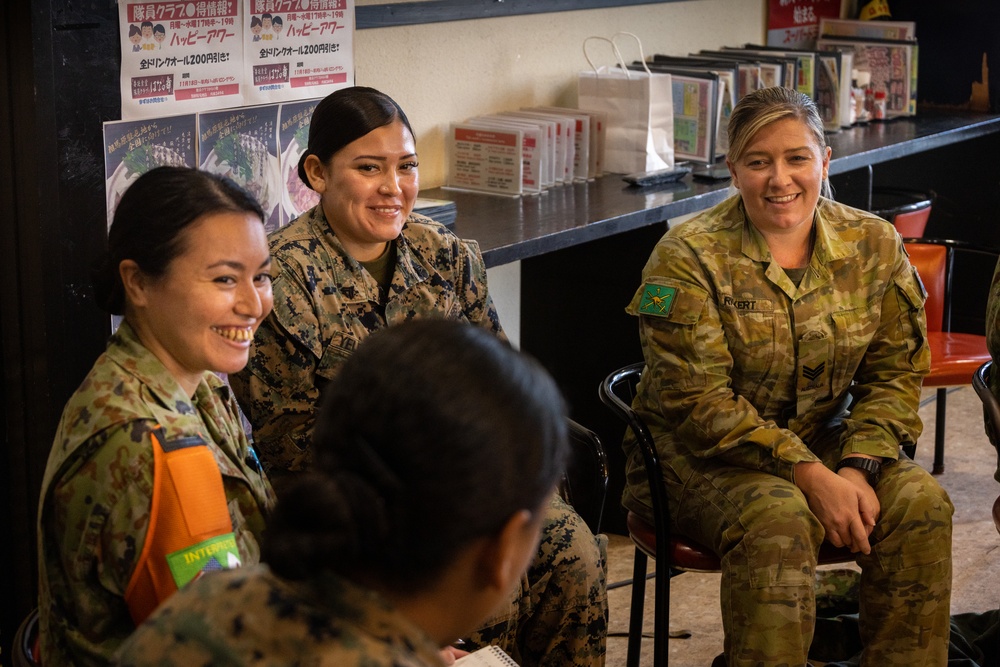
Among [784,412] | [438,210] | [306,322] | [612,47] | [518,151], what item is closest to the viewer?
[306,322]

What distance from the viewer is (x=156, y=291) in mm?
1646

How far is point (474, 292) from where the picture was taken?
2.48m

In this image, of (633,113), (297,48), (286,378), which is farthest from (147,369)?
(633,113)

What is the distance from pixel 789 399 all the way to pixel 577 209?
3.11 ft

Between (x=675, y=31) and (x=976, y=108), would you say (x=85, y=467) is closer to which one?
(x=675, y=31)

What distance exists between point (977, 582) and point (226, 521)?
2.43 metres

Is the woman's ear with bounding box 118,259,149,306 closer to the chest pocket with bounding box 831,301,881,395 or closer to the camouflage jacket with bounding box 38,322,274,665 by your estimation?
the camouflage jacket with bounding box 38,322,274,665

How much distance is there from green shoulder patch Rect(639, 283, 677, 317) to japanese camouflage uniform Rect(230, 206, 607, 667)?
0.43 metres

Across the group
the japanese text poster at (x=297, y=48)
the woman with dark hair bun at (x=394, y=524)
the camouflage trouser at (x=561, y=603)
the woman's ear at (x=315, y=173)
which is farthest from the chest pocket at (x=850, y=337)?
the woman with dark hair bun at (x=394, y=524)

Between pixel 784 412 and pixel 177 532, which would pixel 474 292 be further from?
pixel 177 532

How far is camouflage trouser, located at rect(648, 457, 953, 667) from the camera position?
223 centimetres

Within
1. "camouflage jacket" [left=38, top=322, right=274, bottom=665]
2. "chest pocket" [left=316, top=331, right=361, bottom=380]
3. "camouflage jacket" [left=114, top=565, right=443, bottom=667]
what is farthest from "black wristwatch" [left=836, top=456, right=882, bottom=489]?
"camouflage jacket" [left=114, top=565, right=443, bottom=667]

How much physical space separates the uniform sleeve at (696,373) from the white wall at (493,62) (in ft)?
3.69

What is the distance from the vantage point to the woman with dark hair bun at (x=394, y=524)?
3.31ft
